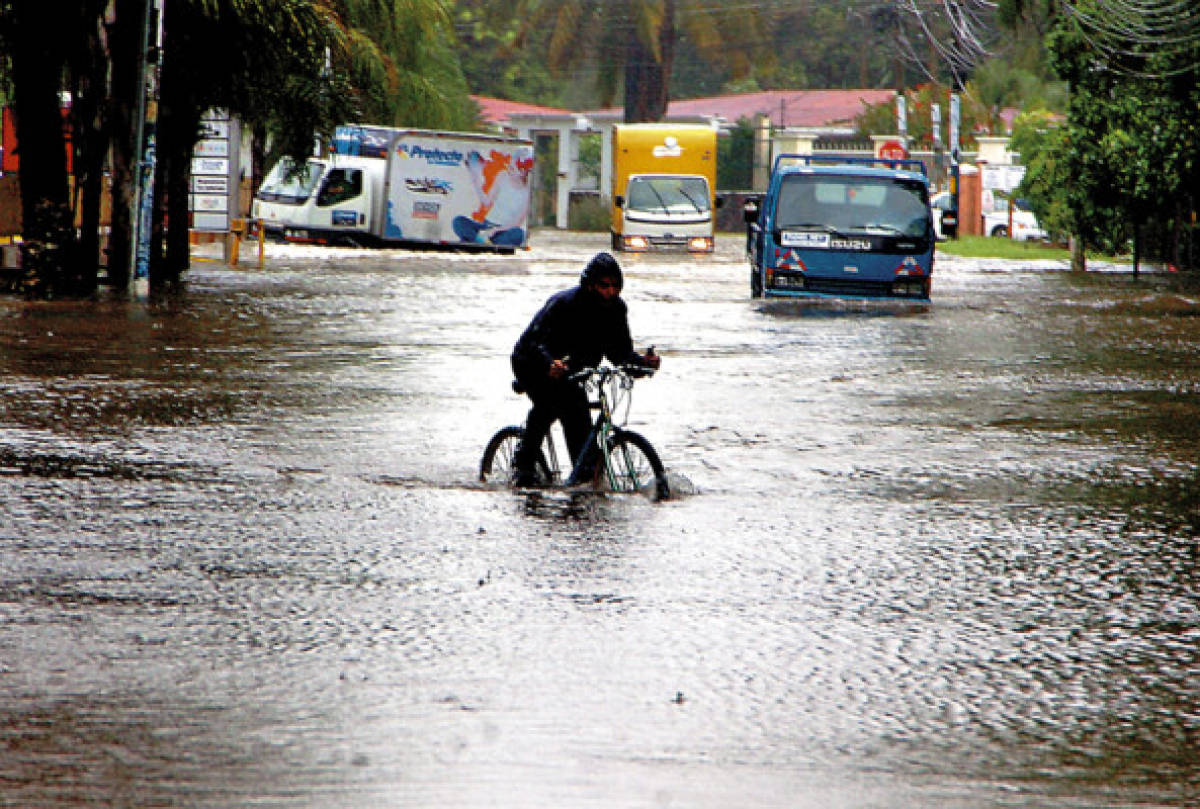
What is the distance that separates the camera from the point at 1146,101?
35.2 m

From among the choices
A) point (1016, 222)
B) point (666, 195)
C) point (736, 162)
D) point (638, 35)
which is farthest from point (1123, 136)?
point (736, 162)

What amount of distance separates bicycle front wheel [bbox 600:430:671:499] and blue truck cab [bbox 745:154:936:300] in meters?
15.1

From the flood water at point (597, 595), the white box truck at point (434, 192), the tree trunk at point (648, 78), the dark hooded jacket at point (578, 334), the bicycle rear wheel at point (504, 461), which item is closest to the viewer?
the flood water at point (597, 595)

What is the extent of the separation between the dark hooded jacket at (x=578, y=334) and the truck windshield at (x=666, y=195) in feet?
113

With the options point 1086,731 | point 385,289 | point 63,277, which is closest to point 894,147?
point 385,289

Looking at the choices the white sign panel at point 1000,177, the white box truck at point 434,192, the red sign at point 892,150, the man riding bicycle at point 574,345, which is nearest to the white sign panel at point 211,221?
the white box truck at point 434,192

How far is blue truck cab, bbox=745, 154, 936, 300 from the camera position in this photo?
25.0 metres

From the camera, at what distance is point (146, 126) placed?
2380 cm

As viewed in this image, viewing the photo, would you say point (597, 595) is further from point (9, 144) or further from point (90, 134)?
point (9, 144)

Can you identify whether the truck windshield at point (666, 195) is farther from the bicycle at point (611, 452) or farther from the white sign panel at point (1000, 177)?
the bicycle at point (611, 452)

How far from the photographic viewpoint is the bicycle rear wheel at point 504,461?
34.3ft

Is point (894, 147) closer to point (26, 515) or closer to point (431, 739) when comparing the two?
point (26, 515)

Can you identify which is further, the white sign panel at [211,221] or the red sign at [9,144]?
the white sign panel at [211,221]

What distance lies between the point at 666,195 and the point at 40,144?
23.2 meters
